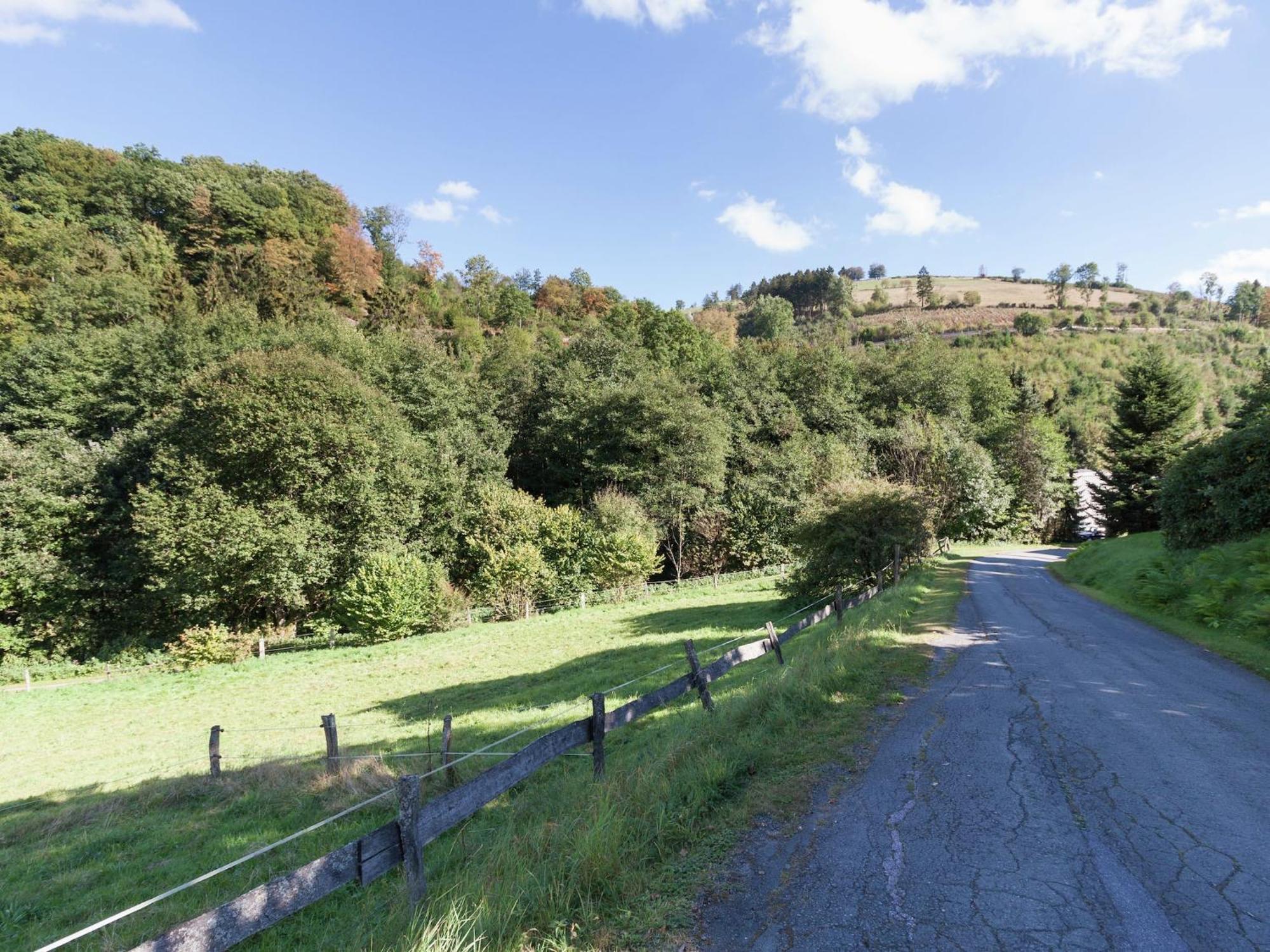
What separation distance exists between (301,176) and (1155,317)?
13540 centimetres

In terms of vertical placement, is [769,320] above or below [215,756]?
above

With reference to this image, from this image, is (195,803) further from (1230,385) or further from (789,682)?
(1230,385)

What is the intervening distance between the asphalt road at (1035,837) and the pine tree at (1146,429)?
119ft

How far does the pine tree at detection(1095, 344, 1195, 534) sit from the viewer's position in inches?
1355

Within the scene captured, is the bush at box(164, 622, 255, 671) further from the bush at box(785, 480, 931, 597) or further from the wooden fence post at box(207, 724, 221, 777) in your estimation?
the bush at box(785, 480, 931, 597)

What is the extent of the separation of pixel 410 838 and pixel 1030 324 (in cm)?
11186

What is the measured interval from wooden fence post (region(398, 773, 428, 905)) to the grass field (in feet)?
0.41

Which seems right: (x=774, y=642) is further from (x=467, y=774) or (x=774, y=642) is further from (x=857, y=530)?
(x=857, y=530)

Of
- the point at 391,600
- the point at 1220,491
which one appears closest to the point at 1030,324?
the point at 1220,491

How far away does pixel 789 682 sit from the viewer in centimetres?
743

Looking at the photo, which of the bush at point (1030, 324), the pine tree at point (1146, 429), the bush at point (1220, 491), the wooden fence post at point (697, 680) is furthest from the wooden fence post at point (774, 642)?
the bush at point (1030, 324)

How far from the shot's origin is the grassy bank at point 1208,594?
33.7 feet

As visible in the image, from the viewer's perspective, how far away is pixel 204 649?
22.8 m

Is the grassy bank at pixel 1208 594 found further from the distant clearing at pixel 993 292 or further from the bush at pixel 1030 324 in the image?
the distant clearing at pixel 993 292
